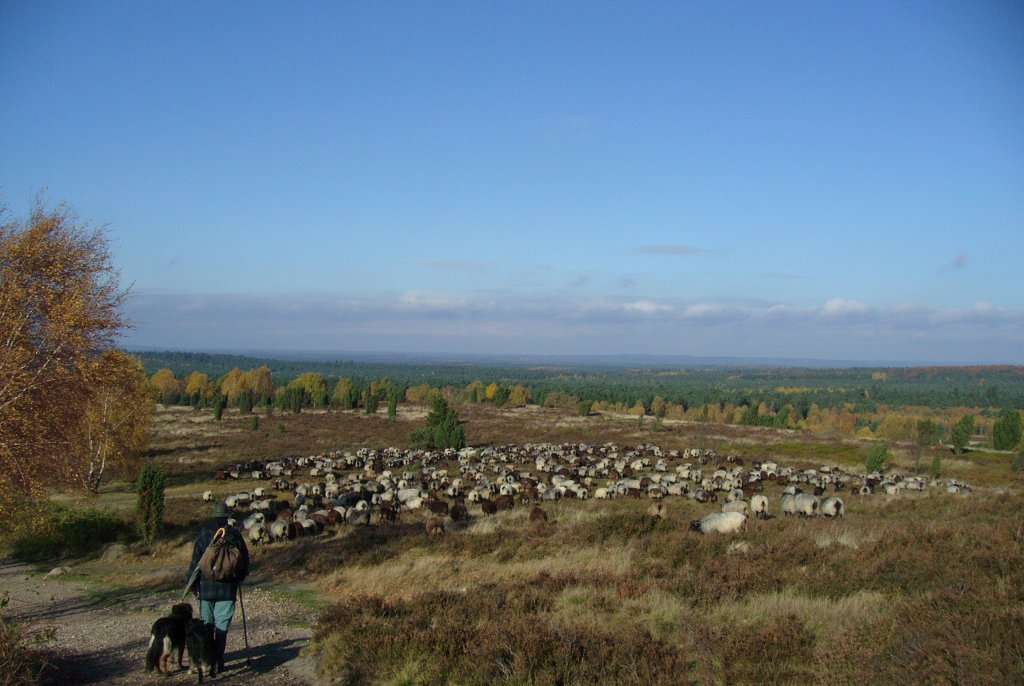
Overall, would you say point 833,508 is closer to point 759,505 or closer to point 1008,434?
point 759,505

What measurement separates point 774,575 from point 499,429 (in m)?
71.8

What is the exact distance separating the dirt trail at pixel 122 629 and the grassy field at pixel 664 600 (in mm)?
692

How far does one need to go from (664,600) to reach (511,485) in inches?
945

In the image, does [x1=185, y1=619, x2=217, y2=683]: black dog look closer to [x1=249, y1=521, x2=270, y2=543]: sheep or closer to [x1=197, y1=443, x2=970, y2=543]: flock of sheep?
[x1=197, y1=443, x2=970, y2=543]: flock of sheep

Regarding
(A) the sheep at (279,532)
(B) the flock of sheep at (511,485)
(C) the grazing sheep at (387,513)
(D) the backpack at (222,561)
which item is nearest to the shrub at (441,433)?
(B) the flock of sheep at (511,485)

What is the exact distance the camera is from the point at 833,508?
23.0 metres

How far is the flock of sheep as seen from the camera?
24.1 meters

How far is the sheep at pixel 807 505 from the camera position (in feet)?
80.0

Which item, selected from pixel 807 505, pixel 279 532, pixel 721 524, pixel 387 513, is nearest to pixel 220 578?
pixel 721 524

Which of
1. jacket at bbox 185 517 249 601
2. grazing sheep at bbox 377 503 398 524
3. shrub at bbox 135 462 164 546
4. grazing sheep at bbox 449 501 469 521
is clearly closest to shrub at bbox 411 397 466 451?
grazing sheep at bbox 377 503 398 524

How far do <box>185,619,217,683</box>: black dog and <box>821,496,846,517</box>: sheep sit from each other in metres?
21.5

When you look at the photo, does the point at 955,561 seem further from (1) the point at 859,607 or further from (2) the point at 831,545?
(2) the point at 831,545

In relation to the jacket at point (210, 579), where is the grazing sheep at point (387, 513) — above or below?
below

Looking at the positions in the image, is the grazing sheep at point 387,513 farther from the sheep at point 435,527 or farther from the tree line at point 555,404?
the tree line at point 555,404
